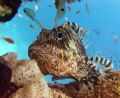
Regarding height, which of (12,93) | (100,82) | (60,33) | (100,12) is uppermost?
(100,12)

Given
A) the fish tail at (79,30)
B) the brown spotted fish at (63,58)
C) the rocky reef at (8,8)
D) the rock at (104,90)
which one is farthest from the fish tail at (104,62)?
the rocky reef at (8,8)

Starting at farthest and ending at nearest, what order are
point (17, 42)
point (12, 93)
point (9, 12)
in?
point (17, 42)
point (12, 93)
point (9, 12)

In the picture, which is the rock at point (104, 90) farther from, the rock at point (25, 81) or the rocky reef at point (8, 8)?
the rocky reef at point (8, 8)

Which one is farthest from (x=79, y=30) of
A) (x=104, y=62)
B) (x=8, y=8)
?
(x=8, y=8)

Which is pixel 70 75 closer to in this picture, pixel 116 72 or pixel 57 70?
pixel 57 70

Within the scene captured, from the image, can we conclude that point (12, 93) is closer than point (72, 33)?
Yes

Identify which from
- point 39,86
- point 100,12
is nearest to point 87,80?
point 39,86

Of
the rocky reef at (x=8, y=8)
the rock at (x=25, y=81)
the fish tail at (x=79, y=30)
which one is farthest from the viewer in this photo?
the fish tail at (x=79, y=30)
